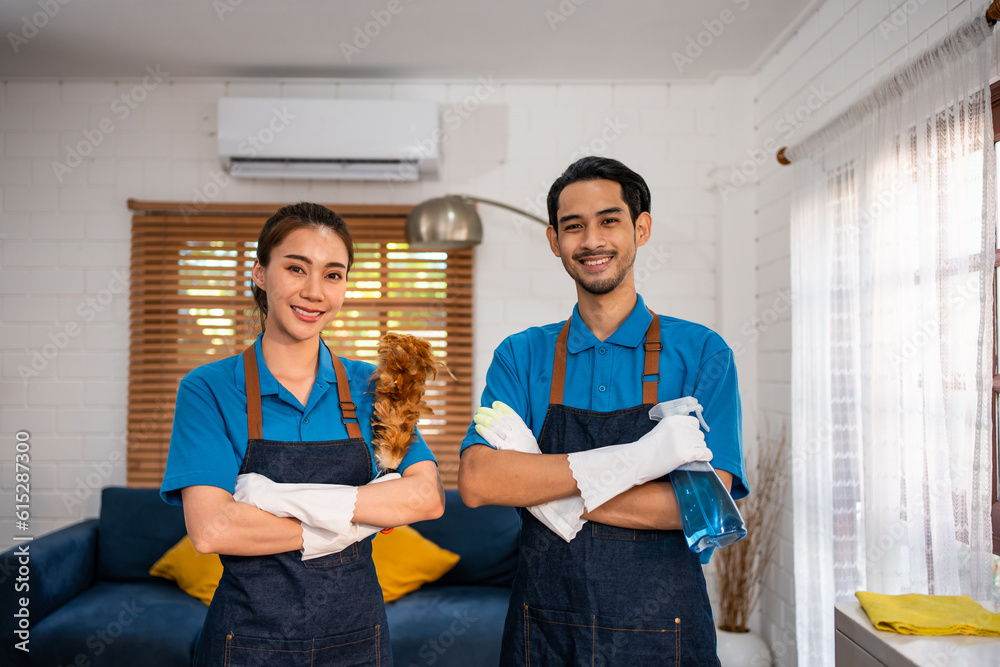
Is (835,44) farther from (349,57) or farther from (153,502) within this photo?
(153,502)

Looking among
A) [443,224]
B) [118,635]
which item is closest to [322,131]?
[443,224]

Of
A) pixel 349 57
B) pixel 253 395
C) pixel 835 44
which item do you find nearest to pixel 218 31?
pixel 349 57

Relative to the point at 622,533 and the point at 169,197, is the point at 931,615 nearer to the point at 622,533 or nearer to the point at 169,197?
the point at 622,533

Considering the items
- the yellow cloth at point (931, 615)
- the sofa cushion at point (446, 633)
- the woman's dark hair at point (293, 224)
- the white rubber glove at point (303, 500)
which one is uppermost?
the woman's dark hair at point (293, 224)

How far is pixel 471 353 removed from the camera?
3.92m

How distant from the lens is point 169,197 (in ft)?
13.0

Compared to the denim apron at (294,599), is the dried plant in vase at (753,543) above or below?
below

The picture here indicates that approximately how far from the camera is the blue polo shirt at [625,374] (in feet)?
4.85

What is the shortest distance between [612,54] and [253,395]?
280 cm

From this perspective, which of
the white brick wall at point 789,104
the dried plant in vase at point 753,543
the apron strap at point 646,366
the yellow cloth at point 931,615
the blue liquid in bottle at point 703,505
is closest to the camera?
the blue liquid in bottle at point 703,505

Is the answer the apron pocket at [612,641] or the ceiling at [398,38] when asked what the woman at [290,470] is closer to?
the apron pocket at [612,641]

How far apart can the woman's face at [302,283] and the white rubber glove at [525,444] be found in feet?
1.35

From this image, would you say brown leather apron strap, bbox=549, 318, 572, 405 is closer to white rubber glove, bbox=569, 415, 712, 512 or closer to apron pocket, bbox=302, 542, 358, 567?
white rubber glove, bbox=569, 415, 712, 512

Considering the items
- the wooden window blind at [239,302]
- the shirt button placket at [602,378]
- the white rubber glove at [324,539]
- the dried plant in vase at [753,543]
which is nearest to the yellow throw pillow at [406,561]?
the wooden window blind at [239,302]
